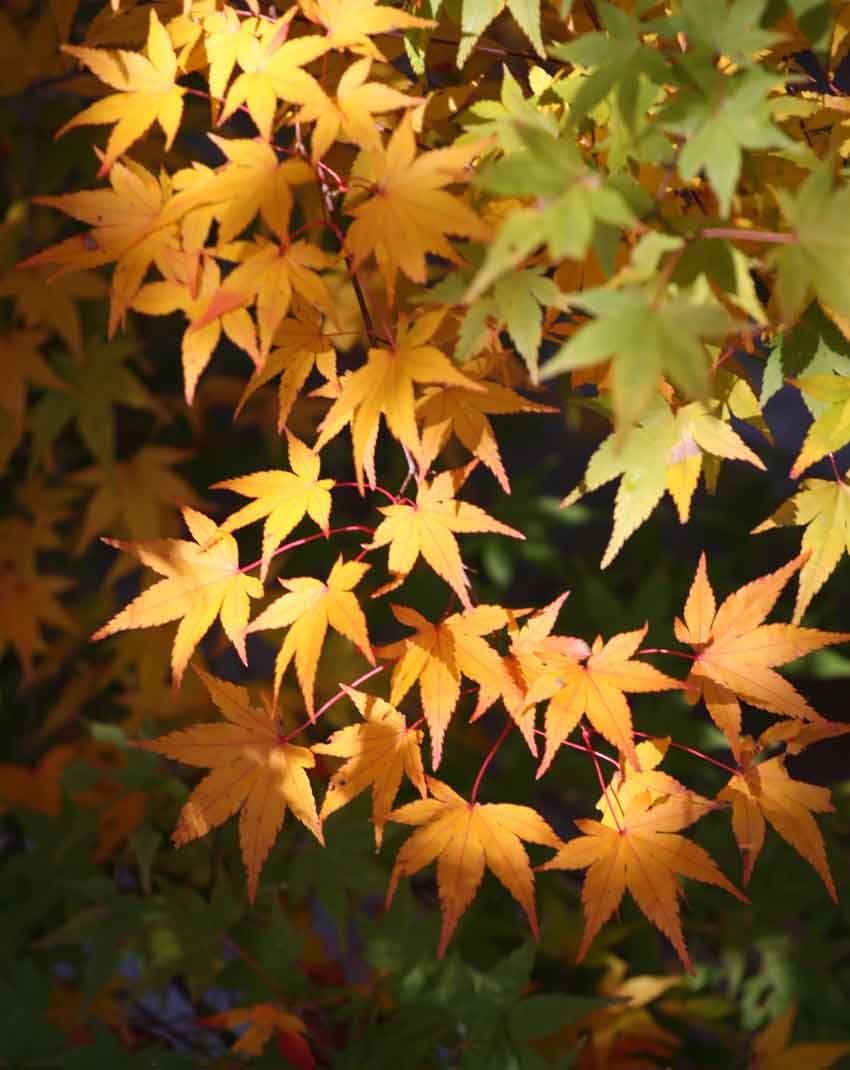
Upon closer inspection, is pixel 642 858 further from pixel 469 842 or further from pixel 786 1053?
pixel 786 1053

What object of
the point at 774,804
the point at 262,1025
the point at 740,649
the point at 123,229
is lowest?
the point at 262,1025

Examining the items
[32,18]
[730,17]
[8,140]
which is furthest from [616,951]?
[32,18]

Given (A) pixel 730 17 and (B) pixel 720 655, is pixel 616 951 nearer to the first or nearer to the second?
(B) pixel 720 655

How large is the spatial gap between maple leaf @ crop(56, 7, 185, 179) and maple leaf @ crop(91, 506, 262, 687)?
0.29 meters

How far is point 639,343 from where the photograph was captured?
595 mm

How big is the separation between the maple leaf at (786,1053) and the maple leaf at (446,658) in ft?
2.32

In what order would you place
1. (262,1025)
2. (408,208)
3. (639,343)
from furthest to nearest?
(262,1025) < (408,208) < (639,343)

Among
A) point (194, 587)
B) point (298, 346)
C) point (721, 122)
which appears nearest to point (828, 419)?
point (721, 122)

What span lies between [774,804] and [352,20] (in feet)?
2.22

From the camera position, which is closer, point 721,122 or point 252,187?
point 721,122

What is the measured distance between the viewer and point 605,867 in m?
0.87

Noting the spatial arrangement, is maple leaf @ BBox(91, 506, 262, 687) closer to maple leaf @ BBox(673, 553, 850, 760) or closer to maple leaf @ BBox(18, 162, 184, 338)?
maple leaf @ BBox(18, 162, 184, 338)

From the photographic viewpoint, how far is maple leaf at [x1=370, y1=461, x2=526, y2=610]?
2.75 ft

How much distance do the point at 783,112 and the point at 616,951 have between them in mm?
1240
